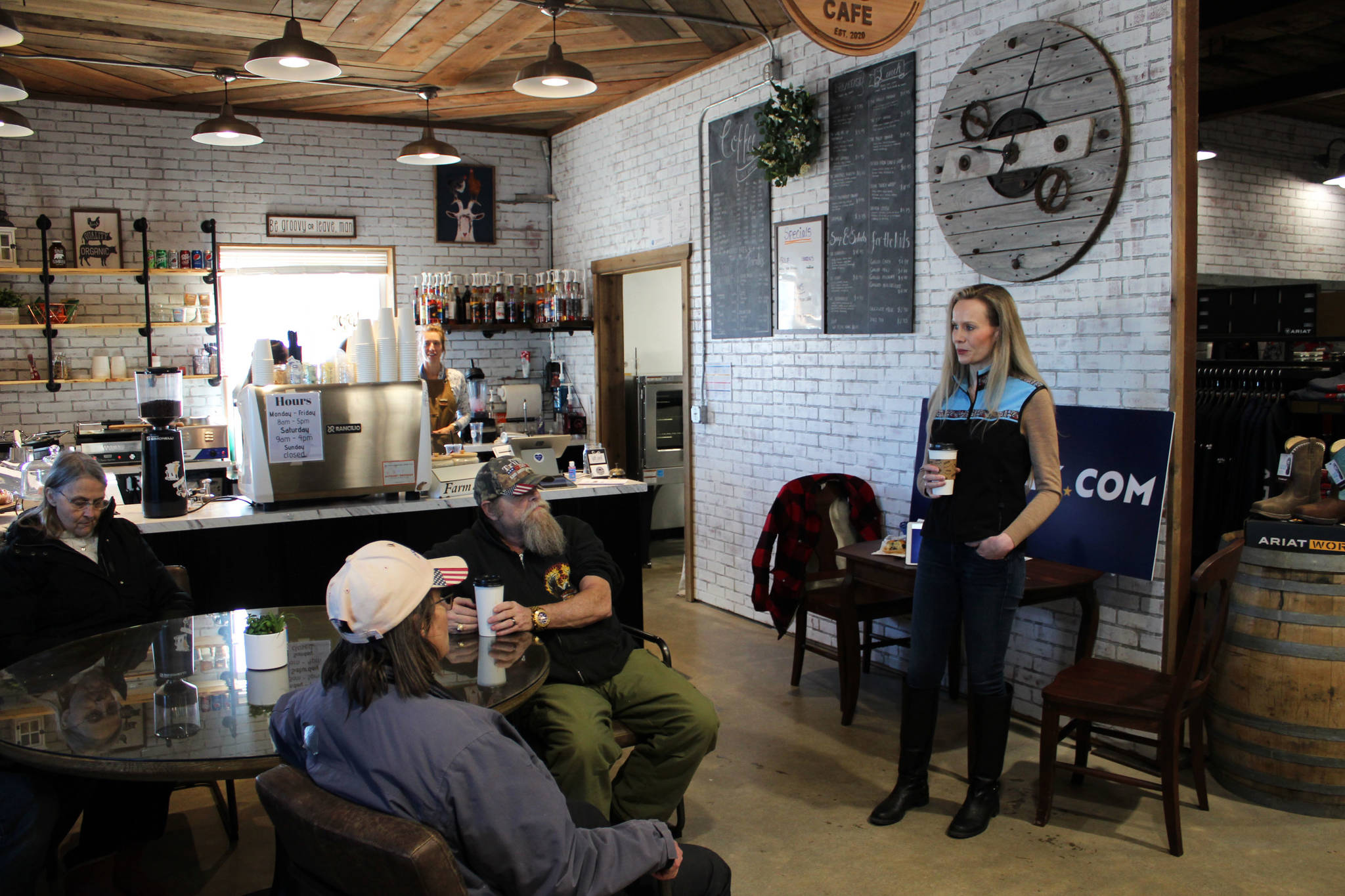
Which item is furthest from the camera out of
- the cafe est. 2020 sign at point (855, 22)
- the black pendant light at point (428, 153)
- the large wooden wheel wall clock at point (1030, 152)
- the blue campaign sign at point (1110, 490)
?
the black pendant light at point (428, 153)

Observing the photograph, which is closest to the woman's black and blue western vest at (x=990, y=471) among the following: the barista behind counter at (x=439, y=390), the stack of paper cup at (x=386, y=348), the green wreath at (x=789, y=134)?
the stack of paper cup at (x=386, y=348)

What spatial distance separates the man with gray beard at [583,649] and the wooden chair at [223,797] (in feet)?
3.64

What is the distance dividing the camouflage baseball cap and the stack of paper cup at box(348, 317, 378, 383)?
1.48 m

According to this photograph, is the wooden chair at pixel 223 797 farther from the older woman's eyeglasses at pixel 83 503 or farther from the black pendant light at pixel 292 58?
the black pendant light at pixel 292 58

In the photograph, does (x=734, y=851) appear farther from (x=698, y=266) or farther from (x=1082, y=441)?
(x=698, y=266)

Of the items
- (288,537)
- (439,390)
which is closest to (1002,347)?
(288,537)

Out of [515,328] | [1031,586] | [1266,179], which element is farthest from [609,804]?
[1266,179]

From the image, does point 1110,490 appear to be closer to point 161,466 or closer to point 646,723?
point 646,723

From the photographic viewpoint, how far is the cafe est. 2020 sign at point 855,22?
9.23ft

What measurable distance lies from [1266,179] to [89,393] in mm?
8807

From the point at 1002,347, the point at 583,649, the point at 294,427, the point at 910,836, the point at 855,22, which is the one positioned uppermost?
the point at 855,22

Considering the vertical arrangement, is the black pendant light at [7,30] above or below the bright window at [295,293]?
above

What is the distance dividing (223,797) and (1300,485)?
150 inches

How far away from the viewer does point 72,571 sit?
3.05m
